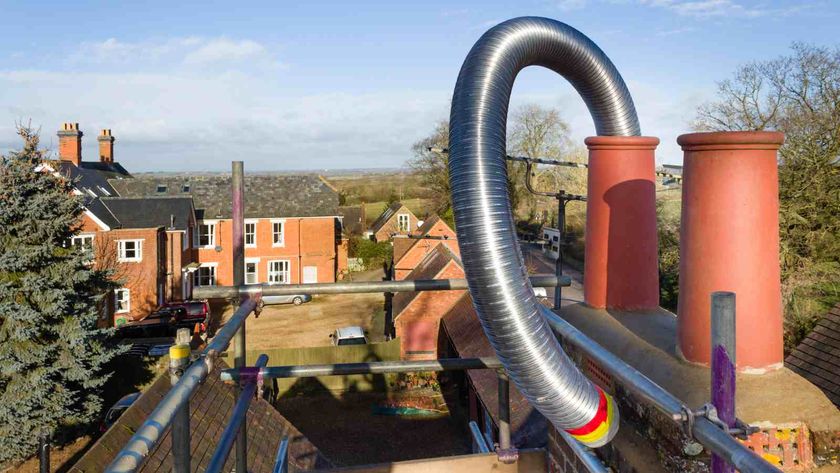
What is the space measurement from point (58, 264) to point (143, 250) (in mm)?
11514

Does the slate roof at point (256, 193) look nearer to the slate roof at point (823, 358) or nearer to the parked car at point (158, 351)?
the parked car at point (158, 351)

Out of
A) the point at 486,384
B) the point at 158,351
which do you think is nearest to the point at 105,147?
the point at 158,351

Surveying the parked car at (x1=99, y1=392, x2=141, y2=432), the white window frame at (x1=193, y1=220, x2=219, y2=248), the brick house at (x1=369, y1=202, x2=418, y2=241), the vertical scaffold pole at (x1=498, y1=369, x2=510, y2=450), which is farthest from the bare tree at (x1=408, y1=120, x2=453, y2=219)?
the vertical scaffold pole at (x1=498, y1=369, x2=510, y2=450)

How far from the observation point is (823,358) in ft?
32.9

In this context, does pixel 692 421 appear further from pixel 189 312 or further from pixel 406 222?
pixel 406 222

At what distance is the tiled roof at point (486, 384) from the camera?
902 cm

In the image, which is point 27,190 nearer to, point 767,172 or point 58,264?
point 58,264

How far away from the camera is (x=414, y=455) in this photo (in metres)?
16.5

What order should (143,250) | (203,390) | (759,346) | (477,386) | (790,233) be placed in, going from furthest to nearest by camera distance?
(143,250), (790,233), (477,386), (203,390), (759,346)

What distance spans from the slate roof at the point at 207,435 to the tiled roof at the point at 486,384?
300 centimetres

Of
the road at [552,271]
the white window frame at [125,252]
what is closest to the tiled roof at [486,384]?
the road at [552,271]

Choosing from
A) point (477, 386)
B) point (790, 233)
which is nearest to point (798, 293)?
point (790, 233)

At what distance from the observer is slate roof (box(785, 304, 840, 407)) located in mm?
9336

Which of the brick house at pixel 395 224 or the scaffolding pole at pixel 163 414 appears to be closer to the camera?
the scaffolding pole at pixel 163 414
